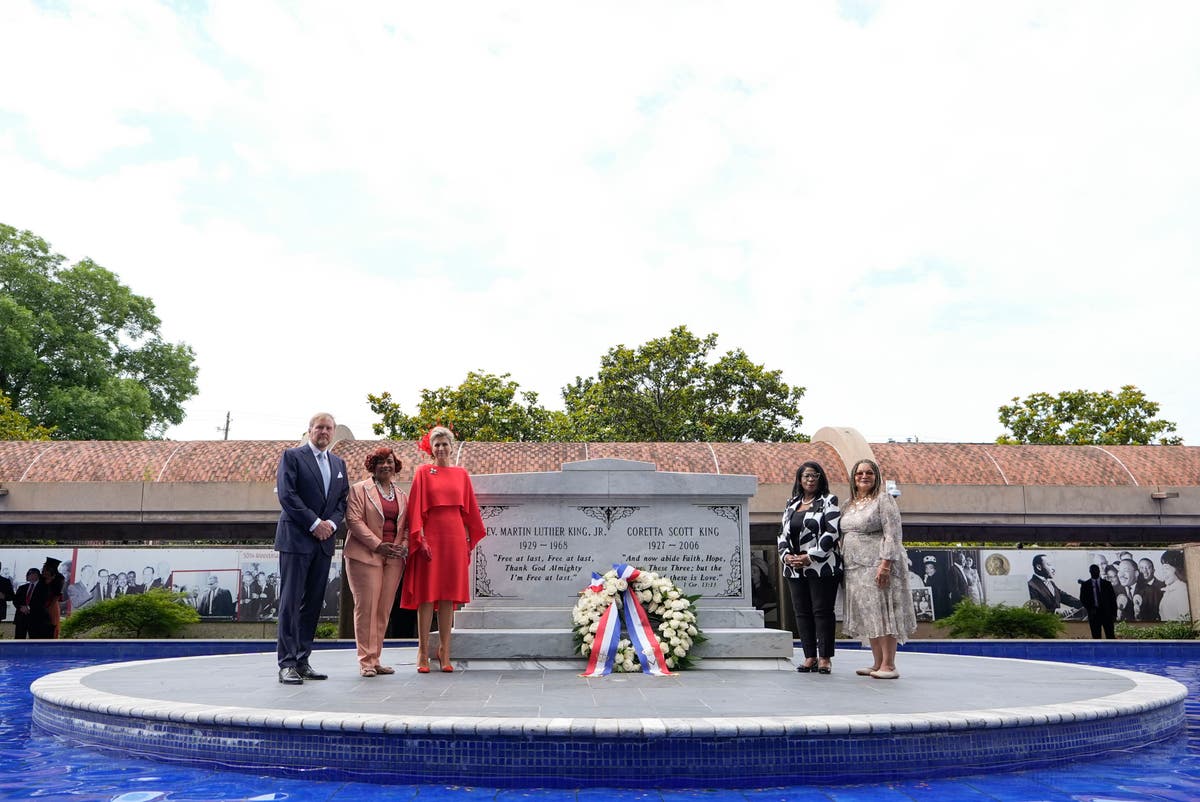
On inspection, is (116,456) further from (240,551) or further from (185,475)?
(240,551)

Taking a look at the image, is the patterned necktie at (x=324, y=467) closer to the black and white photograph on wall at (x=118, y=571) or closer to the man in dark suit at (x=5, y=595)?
the black and white photograph on wall at (x=118, y=571)

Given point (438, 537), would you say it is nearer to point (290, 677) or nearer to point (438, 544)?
point (438, 544)

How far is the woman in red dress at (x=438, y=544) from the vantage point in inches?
306

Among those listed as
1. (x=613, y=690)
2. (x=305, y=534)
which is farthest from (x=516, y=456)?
(x=613, y=690)

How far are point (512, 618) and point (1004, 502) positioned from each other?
11495 mm

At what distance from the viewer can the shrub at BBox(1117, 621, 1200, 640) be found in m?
14.8

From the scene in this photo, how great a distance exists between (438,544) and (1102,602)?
11857mm

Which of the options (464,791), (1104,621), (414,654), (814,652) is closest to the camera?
(464,791)

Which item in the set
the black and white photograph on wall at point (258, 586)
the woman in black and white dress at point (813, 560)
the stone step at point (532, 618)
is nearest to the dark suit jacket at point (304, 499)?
the stone step at point (532, 618)

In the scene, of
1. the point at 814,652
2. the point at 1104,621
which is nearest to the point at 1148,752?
the point at 814,652

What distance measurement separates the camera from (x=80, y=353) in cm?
3469

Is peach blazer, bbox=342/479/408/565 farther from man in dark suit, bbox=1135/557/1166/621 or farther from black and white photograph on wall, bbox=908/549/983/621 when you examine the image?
man in dark suit, bbox=1135/557/1166/621

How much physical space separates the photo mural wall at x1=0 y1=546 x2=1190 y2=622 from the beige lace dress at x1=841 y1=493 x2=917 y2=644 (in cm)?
783

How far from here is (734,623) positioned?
28.7 ft
